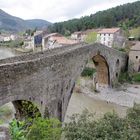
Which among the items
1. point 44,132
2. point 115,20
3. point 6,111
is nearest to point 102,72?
point 6,111

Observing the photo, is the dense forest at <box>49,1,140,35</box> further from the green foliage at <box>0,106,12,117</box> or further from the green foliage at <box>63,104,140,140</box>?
the green foliage at <box>63,104,140,140</box>

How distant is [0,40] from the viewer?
133m

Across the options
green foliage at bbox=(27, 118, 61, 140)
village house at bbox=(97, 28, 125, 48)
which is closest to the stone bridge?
green foliage at bbox=(27, 118, 61, 140)

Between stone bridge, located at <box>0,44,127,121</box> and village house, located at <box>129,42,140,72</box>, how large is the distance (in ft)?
47.0

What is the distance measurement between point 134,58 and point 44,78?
1084 inches

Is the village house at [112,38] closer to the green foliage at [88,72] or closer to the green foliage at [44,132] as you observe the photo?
the green foliage at [88,72]

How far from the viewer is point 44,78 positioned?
17094 mm

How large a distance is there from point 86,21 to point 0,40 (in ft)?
174

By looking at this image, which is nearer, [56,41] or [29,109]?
[29,109]

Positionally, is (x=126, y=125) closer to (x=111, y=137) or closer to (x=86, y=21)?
(x=111, y=137)

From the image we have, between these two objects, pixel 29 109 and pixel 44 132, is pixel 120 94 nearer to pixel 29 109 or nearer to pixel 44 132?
pixel 29 109

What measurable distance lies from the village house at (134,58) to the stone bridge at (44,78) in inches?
564

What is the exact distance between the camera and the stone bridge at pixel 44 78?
13602 millimetres

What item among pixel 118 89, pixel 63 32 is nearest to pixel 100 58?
pixel 118 89
